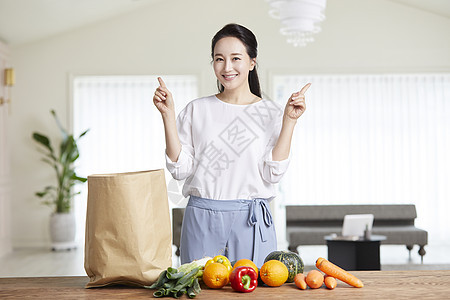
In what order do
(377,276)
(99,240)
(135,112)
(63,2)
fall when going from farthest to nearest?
(135,112) < (63,2) < (377,276) < (99,240)

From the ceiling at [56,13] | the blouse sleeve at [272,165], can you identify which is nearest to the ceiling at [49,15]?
the ceiling at [56,13]

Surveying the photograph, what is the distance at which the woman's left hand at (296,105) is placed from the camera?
1769 millimetres

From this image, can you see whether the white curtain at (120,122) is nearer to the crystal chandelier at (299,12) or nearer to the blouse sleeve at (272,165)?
the crystal chandelier at (299,12)

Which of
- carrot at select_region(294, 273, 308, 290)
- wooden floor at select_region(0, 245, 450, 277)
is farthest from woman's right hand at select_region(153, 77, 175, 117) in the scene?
wooden floor at select_region(0, 245, 450, 277)

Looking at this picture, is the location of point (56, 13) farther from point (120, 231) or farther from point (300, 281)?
point (300, 281)

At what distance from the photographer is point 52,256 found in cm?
729

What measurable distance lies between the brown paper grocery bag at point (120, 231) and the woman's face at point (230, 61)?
0.58 m

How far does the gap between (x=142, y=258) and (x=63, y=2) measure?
591 centimetres

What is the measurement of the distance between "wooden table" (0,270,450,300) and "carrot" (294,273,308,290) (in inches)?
0.4

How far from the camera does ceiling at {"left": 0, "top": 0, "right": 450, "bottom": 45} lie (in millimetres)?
6684

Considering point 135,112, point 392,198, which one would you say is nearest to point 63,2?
point 135,112

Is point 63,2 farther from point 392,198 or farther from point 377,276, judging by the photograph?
point 377,276

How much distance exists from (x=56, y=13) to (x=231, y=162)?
19.2 feet

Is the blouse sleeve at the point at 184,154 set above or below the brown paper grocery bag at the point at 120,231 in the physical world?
above
